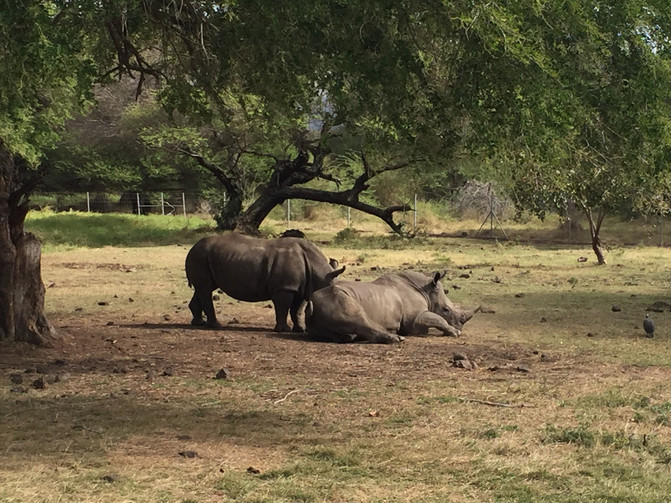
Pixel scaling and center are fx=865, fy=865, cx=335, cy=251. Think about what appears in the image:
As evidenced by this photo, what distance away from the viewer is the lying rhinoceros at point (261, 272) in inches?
494

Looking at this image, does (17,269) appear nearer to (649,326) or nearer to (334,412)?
(334,412)

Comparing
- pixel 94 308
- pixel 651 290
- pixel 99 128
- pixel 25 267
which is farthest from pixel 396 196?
pixel 25 267

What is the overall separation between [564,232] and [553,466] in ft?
118

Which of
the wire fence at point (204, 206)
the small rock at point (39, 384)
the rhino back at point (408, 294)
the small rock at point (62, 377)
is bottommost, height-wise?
the small rock at point (62, 377)

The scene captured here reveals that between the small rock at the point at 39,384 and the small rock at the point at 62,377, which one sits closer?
the small rock at the point at 39,384

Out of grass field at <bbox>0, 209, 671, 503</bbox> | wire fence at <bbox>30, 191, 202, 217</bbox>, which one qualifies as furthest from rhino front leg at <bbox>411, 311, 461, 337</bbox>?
wire fence at <bbox>30, 191, 202, 217</bbox>

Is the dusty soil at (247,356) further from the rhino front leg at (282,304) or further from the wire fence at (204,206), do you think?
the wire fence at (204,206)

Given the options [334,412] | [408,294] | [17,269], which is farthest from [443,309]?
[17,269]

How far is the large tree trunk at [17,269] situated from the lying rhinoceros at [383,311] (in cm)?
354

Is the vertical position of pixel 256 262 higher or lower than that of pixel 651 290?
higher

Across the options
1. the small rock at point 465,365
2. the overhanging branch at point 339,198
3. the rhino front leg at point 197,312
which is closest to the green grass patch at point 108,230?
the overhanging branch at point 339,198

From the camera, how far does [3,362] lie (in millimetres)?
9430

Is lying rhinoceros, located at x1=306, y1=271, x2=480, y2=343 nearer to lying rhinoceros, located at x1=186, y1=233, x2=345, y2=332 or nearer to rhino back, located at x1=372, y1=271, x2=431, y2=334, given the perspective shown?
rhino back, located at x1=372, y1=271, x2=431, y2=334

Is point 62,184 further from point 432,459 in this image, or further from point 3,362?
point 432,459
